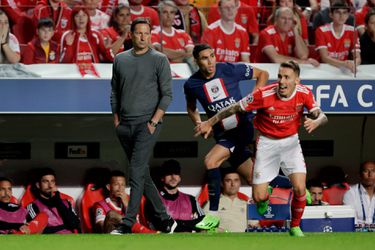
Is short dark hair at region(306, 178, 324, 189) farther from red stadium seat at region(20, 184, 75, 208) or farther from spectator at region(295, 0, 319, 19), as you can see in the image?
red stadium seat at region(20, 184, 75, 208)

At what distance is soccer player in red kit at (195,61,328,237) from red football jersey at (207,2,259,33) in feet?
10.9

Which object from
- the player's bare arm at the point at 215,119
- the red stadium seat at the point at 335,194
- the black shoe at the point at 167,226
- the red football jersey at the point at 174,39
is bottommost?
the red stadium seat at the point at 335,194

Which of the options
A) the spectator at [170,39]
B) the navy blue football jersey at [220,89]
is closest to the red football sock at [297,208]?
the navy blue football jersey at [220,89]

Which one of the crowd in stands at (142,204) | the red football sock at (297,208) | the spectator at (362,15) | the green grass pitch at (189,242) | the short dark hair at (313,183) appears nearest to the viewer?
the green grass pitch at (189,242)

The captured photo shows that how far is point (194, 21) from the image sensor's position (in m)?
12.3

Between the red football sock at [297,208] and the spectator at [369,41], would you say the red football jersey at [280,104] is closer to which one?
the red football sock at [297,208]

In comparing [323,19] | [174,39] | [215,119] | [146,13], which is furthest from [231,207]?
[215,119]

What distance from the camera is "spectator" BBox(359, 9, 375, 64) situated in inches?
489

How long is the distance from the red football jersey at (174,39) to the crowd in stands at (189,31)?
11mm

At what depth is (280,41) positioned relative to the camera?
12.3 m

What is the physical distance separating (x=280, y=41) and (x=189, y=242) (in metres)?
4.52

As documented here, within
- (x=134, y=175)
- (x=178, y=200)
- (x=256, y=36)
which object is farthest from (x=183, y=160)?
(x=134, y=175)

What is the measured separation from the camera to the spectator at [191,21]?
12.3 m

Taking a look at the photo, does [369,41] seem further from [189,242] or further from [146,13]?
[189,242]
